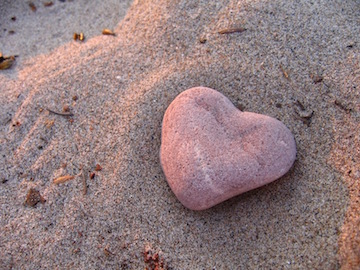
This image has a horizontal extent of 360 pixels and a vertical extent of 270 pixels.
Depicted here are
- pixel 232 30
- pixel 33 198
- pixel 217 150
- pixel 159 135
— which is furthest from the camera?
pixel 232 30

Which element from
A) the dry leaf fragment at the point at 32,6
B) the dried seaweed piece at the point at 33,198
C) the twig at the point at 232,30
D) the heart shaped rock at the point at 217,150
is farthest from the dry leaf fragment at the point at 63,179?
the dry leaf fragment at the point at 32,6

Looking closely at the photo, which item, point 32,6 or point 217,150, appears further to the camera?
point 32,6

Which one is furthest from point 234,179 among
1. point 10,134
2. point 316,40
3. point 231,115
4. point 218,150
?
point 10,134

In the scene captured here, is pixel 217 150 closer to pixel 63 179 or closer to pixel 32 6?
pixel 63 179

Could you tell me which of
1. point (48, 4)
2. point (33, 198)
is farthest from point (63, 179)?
point (48, 4)

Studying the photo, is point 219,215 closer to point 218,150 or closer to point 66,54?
point 218,150

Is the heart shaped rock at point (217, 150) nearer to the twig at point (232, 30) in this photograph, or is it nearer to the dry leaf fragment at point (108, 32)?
the twig at point (232, 30)

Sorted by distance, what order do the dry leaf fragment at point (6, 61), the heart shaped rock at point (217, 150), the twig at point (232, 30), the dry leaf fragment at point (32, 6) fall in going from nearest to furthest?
the heart shaped rock at point (217, 150) < the twig at point (232, 30) < the dry leaf fragment at point (6, 61) < the dry leaf fragment at point (32, 6)
